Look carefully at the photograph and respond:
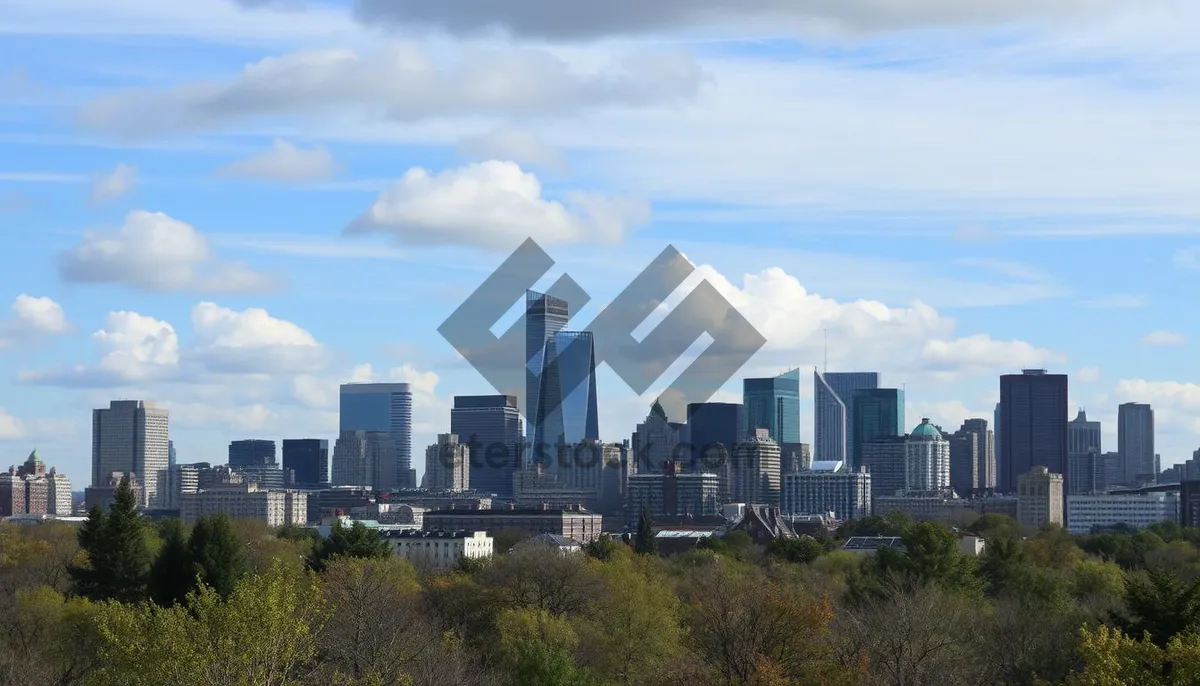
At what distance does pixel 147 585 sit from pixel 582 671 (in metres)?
25.7

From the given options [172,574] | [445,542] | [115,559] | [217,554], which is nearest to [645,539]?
[445,542]

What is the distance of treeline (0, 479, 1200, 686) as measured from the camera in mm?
32562

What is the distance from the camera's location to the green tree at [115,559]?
73125 mm

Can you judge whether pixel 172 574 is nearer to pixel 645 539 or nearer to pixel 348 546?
pixel 348 546

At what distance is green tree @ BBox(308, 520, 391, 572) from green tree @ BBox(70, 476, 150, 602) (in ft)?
43.4

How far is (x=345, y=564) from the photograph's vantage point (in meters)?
72.8

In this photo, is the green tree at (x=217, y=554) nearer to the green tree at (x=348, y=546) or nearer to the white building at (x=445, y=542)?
the green tree at (x=348, y=546)

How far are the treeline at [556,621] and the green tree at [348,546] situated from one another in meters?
0.16

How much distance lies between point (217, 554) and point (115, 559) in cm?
620

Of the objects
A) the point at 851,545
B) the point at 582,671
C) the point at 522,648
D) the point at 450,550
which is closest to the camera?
the point at 582,671

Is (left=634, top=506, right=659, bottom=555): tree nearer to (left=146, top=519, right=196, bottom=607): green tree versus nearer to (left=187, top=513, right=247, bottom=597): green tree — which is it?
(left=187, top=513, right=247, bottom=597): green tree

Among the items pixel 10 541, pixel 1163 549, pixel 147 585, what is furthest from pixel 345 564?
pixel 1163 549

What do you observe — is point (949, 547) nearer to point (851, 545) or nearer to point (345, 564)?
point (345, 564)

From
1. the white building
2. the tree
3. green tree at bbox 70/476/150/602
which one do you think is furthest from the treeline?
the white building
